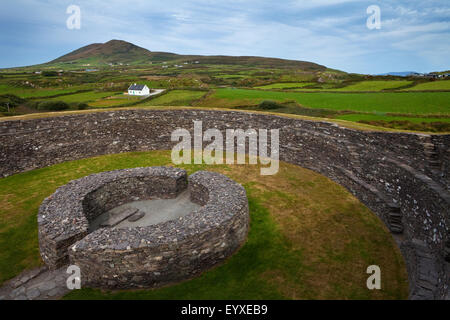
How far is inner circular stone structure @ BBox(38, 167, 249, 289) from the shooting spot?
768 centimetres

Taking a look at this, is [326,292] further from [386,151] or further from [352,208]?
[386,151]

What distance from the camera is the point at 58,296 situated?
7523 mm

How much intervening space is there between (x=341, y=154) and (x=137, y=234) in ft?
37.3

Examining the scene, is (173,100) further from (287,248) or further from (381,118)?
(287,248)

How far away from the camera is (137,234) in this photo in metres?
8.17

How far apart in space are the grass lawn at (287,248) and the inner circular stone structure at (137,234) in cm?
39

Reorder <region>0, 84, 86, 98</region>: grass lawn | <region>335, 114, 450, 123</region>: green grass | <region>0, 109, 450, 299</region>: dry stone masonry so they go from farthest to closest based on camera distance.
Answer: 1. <region>0, 84, 86, 98</region>: grass lawn
2. <region>335, 114, 450, 123</region>: green grass
3. <region>0, 109, 450, 299</region>: dry stone masonry

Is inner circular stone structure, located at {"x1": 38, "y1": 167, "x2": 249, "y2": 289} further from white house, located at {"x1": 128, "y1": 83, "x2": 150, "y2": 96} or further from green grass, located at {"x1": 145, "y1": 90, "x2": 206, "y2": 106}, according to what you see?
white house, located at {"x1": 128, "y1": 83, "x2": 150, "y2": 96}

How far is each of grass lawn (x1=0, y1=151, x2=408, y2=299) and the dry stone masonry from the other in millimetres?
787

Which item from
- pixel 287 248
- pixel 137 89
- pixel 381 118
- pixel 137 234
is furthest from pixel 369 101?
pixel 137 89

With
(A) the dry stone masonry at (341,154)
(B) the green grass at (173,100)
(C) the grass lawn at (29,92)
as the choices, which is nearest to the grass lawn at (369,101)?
(B) the green grass at (173,100)

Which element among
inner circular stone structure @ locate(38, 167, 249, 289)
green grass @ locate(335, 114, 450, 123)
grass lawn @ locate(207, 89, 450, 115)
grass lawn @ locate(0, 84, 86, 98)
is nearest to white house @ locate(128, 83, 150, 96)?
grass lawn @ locate(0, 84, 86, 98)
